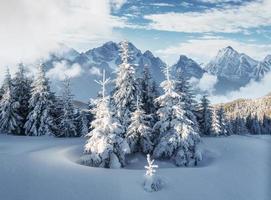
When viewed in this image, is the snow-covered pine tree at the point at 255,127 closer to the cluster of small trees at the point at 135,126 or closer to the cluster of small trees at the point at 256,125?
the cluster of small trees at the point at 256,125

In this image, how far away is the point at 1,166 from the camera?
76.3 feet

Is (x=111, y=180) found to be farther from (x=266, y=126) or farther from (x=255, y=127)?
(x=266, y=126)

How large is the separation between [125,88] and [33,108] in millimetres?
19203

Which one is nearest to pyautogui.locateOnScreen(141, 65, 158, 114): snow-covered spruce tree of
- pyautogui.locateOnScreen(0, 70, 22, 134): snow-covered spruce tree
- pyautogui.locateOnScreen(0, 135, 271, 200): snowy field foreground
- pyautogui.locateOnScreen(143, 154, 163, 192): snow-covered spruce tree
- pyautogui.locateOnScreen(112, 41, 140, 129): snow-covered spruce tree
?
pyautogui.locateOnScreen(112, 41, 140, 129): snow-covered spruce tree

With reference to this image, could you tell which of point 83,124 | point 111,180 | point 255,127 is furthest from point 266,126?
point 111,180

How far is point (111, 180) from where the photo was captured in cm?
2403

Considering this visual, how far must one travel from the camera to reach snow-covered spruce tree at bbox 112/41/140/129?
37625 mm

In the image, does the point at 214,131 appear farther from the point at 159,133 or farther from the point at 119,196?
the point at 119,196

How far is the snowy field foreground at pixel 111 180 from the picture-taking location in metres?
21.2

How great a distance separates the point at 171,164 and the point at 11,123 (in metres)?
24.0

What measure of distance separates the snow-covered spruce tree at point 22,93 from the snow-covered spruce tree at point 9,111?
4.51ft

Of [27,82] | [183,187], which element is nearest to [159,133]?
[183,187]

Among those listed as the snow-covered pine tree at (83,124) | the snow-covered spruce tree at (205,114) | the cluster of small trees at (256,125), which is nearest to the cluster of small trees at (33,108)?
the snow-covered pine tree at (83,124)

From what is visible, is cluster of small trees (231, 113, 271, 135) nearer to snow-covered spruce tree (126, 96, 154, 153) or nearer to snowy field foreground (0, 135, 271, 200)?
snow-covered spruce tree (126, 96, 154, 153)
